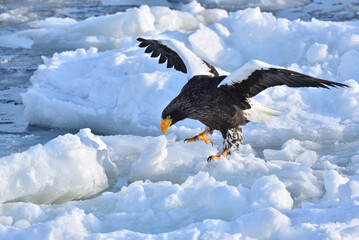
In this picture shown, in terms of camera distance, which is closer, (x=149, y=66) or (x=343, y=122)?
(x=343, y=122)

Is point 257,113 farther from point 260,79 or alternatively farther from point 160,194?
point 160,194

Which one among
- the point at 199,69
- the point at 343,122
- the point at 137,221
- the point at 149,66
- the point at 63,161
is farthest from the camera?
the point at 149,66

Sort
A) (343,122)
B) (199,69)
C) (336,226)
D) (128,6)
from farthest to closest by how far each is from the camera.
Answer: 1. (128,6)
2. (343,122)
3. (199,69)
4. (336,226)

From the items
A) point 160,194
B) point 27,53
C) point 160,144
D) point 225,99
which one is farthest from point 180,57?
point 27,53

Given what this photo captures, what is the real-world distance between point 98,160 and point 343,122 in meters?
2.30

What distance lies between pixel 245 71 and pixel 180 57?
3.61 ft

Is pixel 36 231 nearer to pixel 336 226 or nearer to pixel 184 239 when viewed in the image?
pixel 184 239

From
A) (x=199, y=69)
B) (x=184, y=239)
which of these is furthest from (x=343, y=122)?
(x=184, y=239)

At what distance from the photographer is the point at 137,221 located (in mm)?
3475

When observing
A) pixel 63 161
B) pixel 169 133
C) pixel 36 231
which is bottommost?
pixel 169 133

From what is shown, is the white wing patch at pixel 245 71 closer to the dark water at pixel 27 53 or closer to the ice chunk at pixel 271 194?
the ice chunk at pixel 271 194

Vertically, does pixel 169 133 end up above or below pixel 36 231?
below

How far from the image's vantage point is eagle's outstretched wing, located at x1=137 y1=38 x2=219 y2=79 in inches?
196

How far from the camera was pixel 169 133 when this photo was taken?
5.51m
